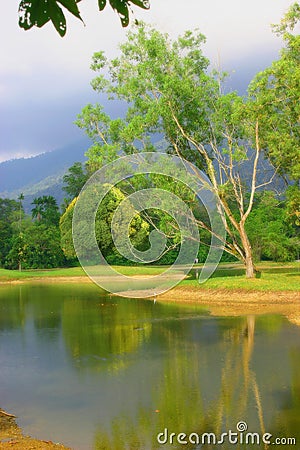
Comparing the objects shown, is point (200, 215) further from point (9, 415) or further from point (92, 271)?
point (9, 415)

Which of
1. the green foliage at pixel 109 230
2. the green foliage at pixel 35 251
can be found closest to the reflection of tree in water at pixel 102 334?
the green foliage at pixel 109 230

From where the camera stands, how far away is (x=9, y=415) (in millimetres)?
8695

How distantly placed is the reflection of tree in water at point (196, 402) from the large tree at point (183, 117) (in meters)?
14.6

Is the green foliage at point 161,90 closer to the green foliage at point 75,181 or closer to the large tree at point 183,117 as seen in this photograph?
the large tree at point 183,117

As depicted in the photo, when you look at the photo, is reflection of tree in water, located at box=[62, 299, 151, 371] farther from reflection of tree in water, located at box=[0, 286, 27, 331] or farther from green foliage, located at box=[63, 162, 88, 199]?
green foliage, located at box=[63, 162, 88, 199]

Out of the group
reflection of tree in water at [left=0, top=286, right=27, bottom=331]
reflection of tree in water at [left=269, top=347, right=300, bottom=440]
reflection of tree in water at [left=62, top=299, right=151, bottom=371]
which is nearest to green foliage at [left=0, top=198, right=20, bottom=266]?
reflection of tree in water at [left=0, top=286, right=27, bottom=331]

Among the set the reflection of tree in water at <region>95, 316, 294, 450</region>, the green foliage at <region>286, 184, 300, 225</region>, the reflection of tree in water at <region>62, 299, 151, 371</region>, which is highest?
the green foliage at <region>286, 184, 300, 225</region>

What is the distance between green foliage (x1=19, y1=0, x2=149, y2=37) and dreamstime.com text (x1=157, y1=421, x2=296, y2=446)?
6653 millimetres

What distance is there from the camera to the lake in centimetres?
788

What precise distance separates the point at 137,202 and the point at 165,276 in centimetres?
960

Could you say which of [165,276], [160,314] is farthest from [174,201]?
[165,276]

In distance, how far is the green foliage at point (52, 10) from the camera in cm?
189

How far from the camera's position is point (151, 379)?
10.9 metres
